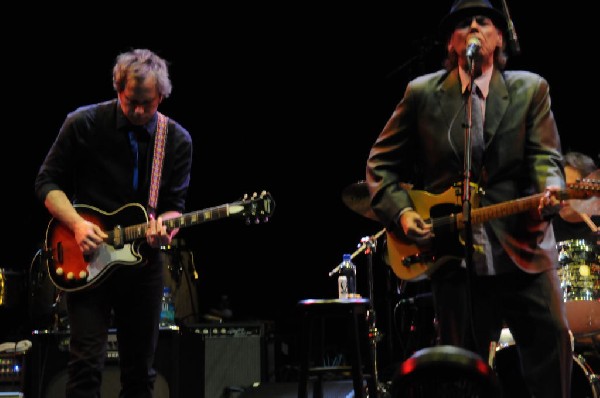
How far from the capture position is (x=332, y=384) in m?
6.21

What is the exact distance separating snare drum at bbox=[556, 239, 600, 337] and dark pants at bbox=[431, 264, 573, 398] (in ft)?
7.48

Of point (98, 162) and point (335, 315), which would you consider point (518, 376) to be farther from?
point (98, 162)

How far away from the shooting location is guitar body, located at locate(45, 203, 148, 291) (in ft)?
12.9

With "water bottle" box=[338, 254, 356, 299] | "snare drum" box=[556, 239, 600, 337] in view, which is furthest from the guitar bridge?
"water bottle" box=[338, 254, 356, 299]

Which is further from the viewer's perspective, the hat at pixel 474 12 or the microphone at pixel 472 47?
the hat at pixel 474 12

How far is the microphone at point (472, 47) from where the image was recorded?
3008 millimetres

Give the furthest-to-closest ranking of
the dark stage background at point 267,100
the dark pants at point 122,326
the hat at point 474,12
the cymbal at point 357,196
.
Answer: the dark stage background at point 267,100, the cymbal at point 357,196, the dark pants at point 122,326, the hat at point 474,12

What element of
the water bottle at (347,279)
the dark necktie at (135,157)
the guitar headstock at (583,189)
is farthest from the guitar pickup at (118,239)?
the water bottle at (347,279)

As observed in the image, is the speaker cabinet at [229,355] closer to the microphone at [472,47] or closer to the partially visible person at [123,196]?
the partially visible person at [123,196]

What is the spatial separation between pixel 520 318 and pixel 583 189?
0.57 m

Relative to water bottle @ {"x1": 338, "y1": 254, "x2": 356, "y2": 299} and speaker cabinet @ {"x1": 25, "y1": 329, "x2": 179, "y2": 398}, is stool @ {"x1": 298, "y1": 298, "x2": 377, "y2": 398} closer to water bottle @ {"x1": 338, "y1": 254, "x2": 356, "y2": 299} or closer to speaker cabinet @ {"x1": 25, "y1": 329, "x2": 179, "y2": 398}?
speaker cabinet @ {"x1": 25, "y1": 329, "x2": 179, "y2": 398}

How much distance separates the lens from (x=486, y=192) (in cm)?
314

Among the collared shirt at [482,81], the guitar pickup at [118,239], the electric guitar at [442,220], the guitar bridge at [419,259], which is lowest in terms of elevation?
the guitar bridge at [419,259]

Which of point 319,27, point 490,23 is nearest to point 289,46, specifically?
point 319,27
